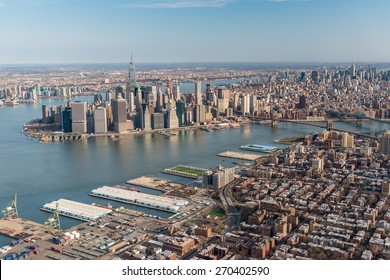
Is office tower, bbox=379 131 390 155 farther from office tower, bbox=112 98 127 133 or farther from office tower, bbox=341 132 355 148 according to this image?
office tower, bbox=112 98 127 133

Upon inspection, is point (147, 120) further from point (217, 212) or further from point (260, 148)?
point (217, 212)

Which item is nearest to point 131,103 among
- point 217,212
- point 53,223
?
point 217,212

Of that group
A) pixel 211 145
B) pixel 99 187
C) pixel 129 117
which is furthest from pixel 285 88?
pixel 99 187

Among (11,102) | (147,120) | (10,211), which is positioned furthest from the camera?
(11,102)

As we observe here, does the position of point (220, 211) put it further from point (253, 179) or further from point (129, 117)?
point (129, 117)

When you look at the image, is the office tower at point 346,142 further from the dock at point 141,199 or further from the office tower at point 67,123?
the office tower at point 67,123

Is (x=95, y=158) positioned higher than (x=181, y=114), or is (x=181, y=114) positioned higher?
(x=181, y=114)

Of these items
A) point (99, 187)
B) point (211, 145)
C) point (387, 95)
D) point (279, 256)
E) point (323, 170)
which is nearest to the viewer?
point (279, 256)
